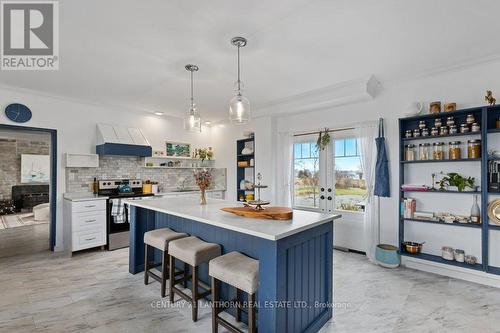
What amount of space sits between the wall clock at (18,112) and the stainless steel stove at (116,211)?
1514mm

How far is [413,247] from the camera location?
338 centimetres

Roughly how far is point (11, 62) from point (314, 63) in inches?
146

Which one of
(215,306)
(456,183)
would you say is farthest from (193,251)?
(456,183)

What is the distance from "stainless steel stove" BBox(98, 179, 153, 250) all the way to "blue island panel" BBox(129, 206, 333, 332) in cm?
238

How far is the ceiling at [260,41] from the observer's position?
206cm

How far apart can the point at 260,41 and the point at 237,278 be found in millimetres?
2223

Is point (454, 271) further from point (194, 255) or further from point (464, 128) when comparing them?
point (194, 255)

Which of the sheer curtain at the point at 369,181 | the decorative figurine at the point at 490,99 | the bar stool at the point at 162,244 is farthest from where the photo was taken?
the sheer curtain at the point at 369,181

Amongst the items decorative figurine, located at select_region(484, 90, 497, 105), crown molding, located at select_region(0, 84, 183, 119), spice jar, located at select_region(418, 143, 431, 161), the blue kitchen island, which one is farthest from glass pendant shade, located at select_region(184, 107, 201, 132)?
decorative figurine, located at select_region(484, 90, 497, 105)

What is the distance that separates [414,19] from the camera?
2.22m

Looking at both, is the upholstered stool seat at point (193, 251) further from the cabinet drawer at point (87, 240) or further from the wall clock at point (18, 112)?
the wall clock at point (18, 112)

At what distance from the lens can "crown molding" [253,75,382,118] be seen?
12.0 feet

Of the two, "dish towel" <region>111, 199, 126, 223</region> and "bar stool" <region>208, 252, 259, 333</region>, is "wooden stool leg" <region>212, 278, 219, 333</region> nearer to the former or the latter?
"bar stool" <region>208, 252, 259, 333</region>

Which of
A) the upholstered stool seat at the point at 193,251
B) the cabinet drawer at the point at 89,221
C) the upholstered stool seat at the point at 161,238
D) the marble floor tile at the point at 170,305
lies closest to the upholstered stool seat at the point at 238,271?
the upholstered stool seat at the point at 193,251
